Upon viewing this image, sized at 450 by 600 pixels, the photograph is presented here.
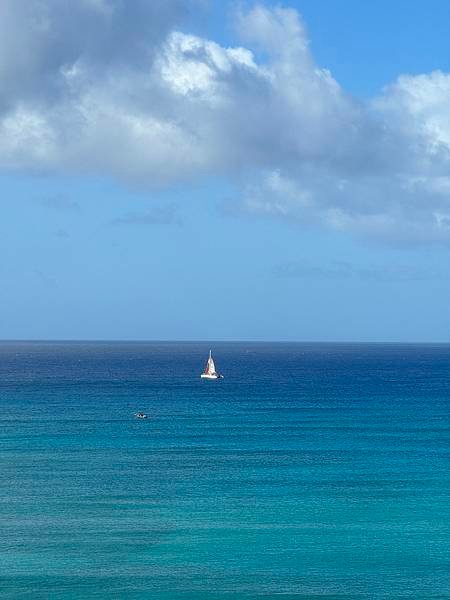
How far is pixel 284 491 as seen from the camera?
77.3 meters

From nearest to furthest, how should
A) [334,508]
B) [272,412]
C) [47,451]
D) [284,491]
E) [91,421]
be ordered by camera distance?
[334,508] → [284,491] → [47,451] → [91,421] → [272,412]

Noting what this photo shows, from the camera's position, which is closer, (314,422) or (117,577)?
(117,577)

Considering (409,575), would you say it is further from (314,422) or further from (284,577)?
(314,422)

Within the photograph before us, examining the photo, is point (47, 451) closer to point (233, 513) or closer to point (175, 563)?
point (233, 513)

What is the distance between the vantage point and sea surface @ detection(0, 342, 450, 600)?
5547 cm

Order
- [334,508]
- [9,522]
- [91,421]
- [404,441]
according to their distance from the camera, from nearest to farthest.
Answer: [9,522] → [334,508] → [404,441] → [91,421]

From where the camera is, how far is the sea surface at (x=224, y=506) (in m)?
55.5

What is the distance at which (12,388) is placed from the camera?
575 feet

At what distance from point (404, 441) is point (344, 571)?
167ft

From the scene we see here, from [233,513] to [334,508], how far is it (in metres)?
9.37

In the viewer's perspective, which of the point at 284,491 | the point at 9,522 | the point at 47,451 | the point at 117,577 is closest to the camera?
the point at 117,577

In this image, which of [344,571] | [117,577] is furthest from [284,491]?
[117,577]

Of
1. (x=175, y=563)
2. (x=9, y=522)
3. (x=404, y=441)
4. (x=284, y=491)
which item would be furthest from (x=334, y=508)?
(x=404, y=441)

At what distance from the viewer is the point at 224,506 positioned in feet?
236
